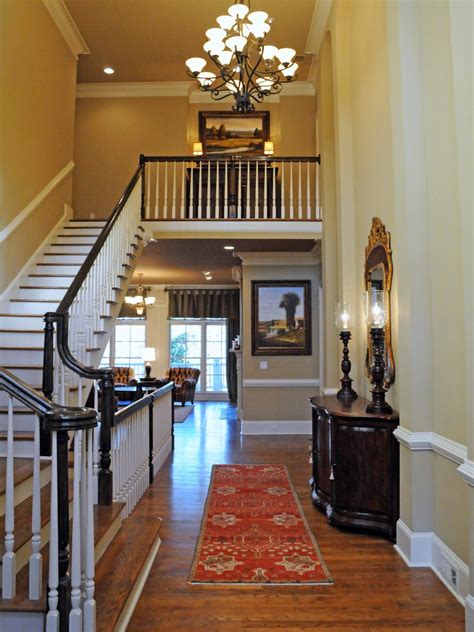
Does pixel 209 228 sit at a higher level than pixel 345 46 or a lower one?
lower

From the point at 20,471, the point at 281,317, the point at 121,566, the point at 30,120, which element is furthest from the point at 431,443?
the point at 30,120

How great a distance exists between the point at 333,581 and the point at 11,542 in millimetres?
1855

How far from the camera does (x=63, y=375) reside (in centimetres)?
337

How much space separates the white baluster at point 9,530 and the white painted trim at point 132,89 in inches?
319

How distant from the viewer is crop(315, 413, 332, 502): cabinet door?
3.79 m

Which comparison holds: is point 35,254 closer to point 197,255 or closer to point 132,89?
point 197,255

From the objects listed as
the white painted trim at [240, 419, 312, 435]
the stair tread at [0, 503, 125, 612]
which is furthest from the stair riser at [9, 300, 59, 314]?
the white painted trim at [240, 419, 312, 435]

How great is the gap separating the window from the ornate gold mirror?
30.4 feet

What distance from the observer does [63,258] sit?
6078 mm

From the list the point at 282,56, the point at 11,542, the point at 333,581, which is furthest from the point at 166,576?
the point at 282,56

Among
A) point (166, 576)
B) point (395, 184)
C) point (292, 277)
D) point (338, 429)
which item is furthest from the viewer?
point (292, 277)

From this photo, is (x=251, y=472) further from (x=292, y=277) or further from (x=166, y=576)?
(x=292, y=277)

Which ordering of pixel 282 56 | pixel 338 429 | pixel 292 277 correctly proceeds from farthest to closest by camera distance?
1. pixel 292 277
2. pixel 282 56
3. pixel 338 429

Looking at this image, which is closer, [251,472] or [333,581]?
[333,581]
